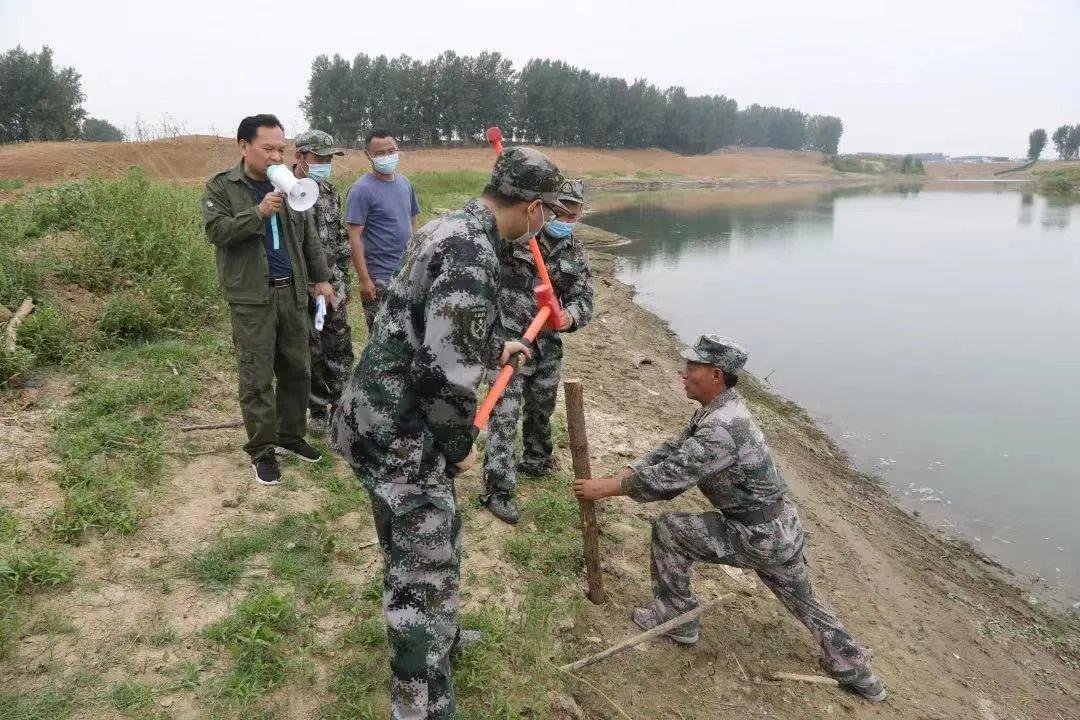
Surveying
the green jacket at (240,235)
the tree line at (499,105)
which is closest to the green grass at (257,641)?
the green jacket at (240,235)

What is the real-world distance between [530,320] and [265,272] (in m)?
1.58

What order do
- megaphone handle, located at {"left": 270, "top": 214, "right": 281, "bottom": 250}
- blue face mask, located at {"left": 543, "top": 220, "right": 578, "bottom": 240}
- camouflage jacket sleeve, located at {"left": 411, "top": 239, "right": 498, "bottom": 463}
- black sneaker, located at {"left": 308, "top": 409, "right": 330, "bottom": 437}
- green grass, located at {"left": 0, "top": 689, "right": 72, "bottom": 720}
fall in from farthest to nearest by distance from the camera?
1. black sneaker, located at {"left": 308, "top": 409, "right": 330, "bottom": 437}
2. blue face mask, located at {"left": 543, "top": 220, "right": 578, "bottom": 240}
3. megaphone handle, located at {"left": 270, "top": 214, "right": 281, "bottom": 250}
4. green grass, located at {"left": 0, "top": 689, "right": 72, "bottom": 720}
5. camouflage jacket sleeve, located at {"left": 411, "top": 239, "right": 498, "bottom": 463}

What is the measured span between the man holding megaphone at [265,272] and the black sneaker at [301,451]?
19 centimetres

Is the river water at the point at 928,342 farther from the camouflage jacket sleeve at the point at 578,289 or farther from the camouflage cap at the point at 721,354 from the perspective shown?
the camouflage jacket sleeve at the point at 578,289

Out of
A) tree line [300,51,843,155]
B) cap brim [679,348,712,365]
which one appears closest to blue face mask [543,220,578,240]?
cap brim [679,348,712,365]

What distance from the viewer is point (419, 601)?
2.30m

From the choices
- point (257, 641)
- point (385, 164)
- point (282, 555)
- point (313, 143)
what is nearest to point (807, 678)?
point (257, 641)

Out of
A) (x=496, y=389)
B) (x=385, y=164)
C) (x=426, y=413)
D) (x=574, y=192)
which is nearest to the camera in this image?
(x=426, y=413)

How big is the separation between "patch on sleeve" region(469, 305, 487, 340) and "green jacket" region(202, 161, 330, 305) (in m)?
1.96

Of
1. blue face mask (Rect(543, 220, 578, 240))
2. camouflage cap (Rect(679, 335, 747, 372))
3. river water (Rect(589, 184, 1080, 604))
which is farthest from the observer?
river water (Rect(589, 184, 1080, 604))

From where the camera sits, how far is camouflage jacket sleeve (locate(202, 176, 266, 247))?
11.3 feet

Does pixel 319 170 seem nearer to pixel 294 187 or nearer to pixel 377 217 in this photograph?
pixel 377 217

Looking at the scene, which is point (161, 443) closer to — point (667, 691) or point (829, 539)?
point (667, 691)

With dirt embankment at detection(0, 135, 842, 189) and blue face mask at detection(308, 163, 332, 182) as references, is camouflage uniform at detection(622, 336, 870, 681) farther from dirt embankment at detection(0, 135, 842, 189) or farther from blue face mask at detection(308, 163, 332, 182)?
dirt embankment at detection(0, 135, 842, 189)
